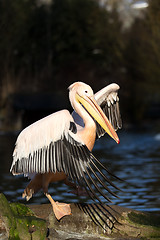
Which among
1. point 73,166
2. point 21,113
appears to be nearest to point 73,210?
point 73,166

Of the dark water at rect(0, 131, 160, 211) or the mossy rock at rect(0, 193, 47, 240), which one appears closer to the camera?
the mossy rock at rect(0, 193, 47, 240)

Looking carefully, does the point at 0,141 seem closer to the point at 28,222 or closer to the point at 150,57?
the point at 150,57

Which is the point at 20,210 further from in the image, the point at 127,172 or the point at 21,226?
the point at 127,172

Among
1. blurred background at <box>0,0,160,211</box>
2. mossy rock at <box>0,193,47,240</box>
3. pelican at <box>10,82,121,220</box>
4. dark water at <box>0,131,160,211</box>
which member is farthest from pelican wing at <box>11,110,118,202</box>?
blurred background at <box>0,0,160,211</box>

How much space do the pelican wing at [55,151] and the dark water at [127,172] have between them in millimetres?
2235

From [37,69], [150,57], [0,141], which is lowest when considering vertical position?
[0,141]

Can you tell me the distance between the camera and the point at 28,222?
16.7 ft

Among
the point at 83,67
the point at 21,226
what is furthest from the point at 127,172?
the point at 83,67

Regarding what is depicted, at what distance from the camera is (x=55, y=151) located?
5250 millimetres

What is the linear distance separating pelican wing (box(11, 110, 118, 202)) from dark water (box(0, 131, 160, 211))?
88.0 inches

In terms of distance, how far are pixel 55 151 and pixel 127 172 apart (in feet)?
18.7

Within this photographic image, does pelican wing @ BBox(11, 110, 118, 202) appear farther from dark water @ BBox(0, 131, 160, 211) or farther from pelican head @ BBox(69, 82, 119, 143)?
dark water @ BBox(0, 131, 160, 211)

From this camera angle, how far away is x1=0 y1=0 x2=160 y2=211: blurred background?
49.2 ft

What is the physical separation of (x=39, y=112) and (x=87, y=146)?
57.3 ft
